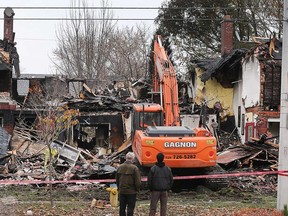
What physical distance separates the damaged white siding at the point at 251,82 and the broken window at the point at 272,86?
1.76ft

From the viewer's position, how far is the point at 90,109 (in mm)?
32594

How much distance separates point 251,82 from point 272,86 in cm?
187

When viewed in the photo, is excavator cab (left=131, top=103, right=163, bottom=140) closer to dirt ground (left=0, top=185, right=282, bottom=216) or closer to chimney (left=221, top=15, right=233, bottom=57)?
dirt ground (left=0, top=185, right=282, bottom=216)

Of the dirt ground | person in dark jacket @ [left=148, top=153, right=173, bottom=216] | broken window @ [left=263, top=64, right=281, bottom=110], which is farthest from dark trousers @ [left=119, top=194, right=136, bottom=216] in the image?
broken window @ [left=263, top=64, right=281, bottom=110]

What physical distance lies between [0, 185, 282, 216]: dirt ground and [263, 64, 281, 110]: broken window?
36.7 feet

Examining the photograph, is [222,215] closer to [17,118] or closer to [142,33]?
[17,118]

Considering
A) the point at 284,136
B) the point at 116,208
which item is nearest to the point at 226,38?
the point at 116,208

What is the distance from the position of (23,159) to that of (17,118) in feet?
30.6

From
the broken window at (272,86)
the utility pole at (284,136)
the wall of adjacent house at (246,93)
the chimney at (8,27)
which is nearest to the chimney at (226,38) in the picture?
the wall of adjacent house at (246,93)

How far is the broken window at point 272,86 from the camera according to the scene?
28047mm

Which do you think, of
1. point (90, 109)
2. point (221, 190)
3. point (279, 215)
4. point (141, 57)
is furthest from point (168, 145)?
point (141, 57)

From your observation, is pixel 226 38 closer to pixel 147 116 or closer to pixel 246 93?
pixel 246 93

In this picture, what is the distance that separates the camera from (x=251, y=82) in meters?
30.0

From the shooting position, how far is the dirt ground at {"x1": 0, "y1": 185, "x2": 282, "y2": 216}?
13430 mm
